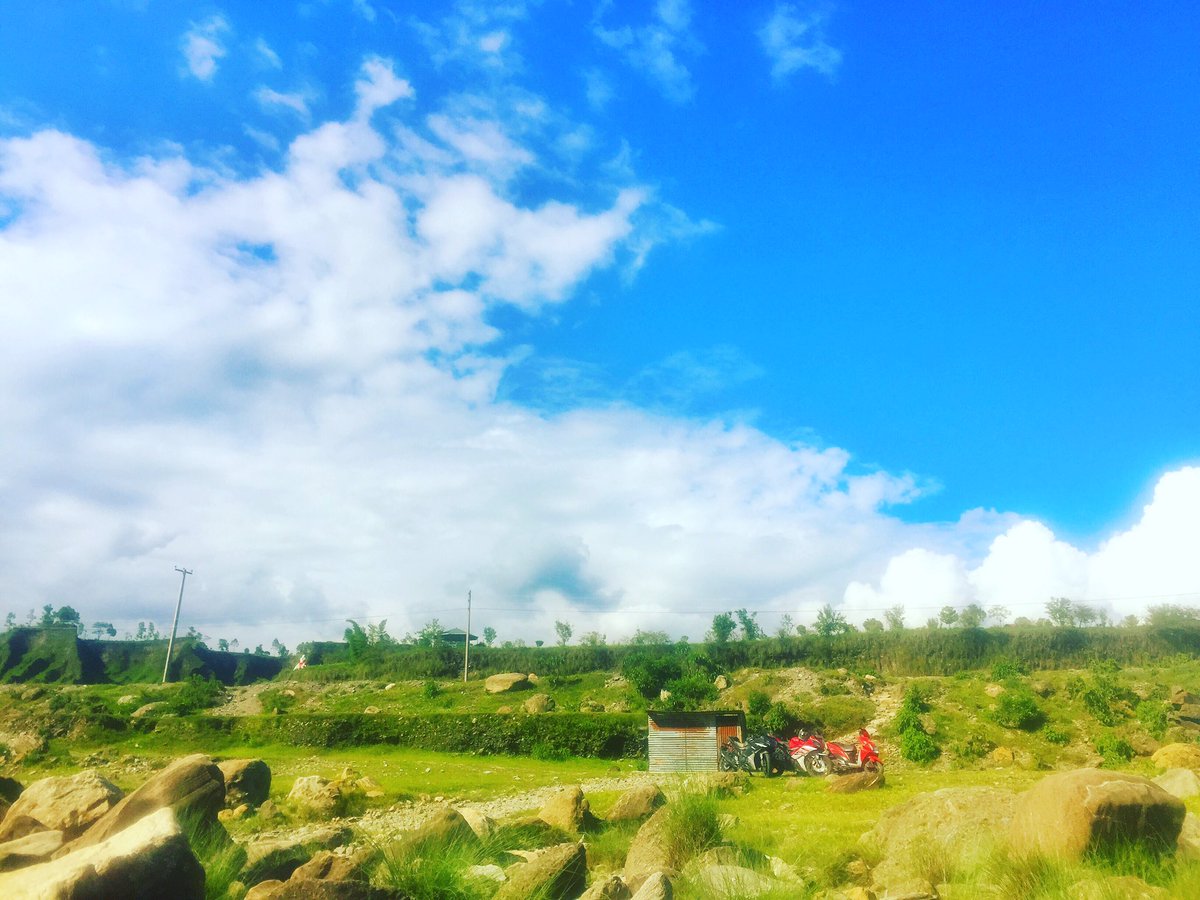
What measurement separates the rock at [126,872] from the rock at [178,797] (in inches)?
129

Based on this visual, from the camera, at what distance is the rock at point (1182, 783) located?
16.7 m

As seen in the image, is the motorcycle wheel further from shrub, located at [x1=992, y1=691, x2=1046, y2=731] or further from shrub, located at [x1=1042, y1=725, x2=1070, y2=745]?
shrub, located at [x1=1042, y1=725, x2=1070, y2=745]

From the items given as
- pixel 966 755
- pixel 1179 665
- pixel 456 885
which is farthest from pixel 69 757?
pixel 1179 665

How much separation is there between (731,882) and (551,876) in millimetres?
1878

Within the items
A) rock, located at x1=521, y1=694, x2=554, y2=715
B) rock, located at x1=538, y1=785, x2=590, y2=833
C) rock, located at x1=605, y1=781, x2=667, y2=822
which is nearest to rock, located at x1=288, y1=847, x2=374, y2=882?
rock, located at x1=538, y1=785, x2=590, y2=833

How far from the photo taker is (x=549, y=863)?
8242 mm

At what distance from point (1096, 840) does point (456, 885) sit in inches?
251

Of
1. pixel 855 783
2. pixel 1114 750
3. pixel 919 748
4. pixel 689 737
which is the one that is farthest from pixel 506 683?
pixel 1114 750

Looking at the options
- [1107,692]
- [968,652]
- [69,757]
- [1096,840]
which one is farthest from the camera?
[968,652]

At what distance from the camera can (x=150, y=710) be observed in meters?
41.2

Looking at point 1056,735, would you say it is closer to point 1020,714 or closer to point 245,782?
point 1020,714

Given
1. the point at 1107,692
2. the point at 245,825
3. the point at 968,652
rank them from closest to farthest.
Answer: the point at 245,825 → the point at 1107,692 → the point at 968,652

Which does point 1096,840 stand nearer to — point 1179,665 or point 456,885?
point 456,885

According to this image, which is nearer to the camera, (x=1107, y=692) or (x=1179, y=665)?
(x=1107, y=692)
